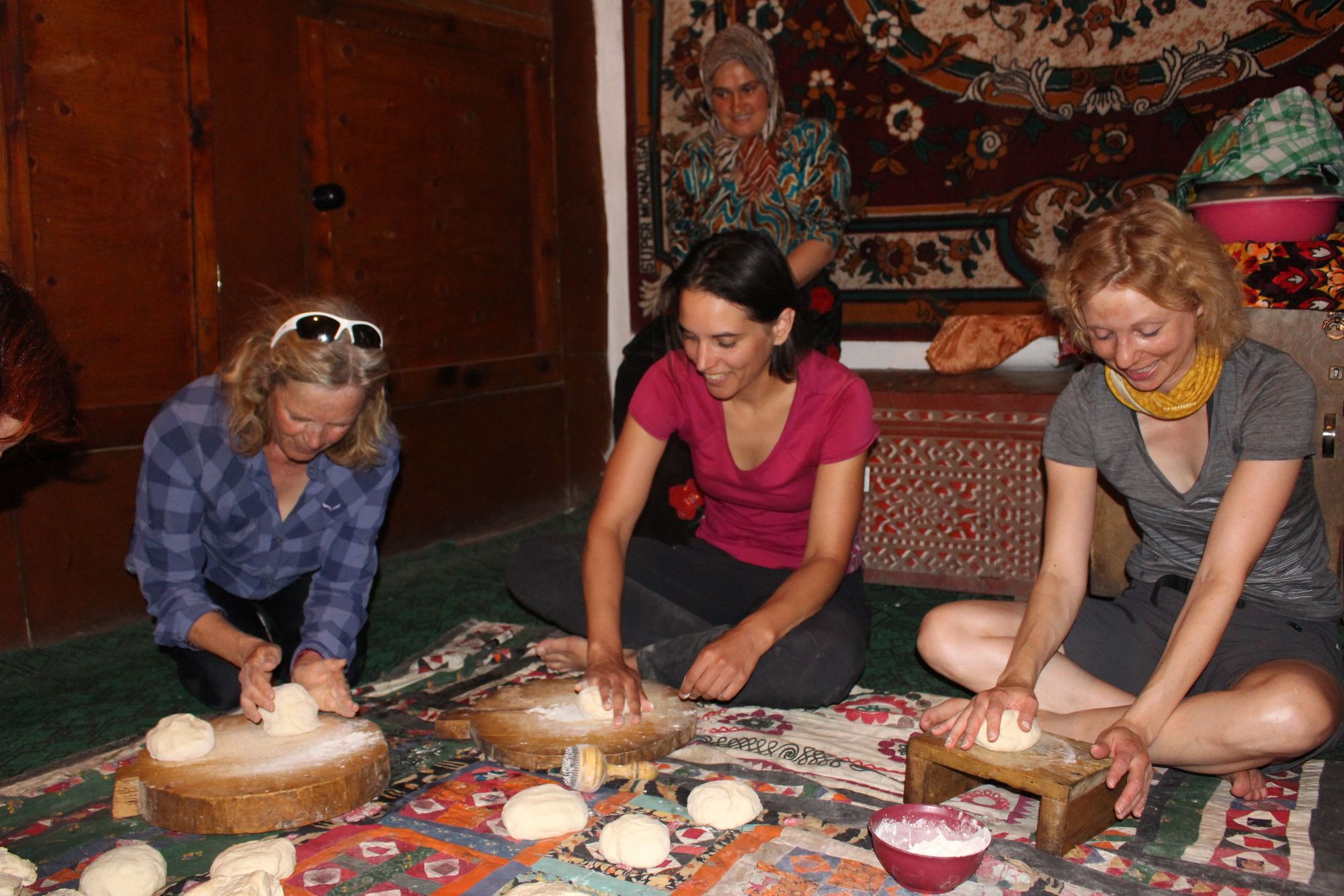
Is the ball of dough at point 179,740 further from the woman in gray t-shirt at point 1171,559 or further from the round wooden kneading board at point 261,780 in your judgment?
the woman in gray t-shirt at point 1171,559

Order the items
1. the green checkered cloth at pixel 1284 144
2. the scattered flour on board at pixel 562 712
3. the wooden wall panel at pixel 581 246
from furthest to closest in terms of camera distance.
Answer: the wooden wall panel at pixel 581 246
the green checkered cloth at pixel 1284 144
the scattered flour on board at pixel 562 712

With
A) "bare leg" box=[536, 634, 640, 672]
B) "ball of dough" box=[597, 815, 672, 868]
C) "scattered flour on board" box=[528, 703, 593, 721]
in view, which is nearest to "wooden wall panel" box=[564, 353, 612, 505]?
"bare leg" box=[536, 634, 640, 672]

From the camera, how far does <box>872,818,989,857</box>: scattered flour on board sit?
1.62 meters

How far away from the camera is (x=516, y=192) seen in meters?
4.35

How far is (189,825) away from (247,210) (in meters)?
2.08

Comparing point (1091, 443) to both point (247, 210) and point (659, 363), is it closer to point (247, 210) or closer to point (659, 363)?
point (659, 363)

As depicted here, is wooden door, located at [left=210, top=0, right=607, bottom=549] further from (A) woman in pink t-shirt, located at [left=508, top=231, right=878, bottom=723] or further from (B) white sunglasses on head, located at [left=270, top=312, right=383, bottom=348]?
(A) woman in pink t-shirt, located at [left=508, top=231, right=878, bottom=723]

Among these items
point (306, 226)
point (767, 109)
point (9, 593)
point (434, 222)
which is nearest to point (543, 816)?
point (9, 593)

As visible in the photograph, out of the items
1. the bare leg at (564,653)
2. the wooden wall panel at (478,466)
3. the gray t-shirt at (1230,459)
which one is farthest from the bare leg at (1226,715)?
the wooden wall panel at (478,466)

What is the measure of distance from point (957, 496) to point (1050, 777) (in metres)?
1.80

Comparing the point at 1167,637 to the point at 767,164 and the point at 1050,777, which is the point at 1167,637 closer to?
the point at 1050,777

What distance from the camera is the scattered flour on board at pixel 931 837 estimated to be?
1615 mm

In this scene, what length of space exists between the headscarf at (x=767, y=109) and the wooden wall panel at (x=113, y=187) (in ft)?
5.22

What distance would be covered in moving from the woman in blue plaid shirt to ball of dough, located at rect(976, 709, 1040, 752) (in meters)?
1.18
